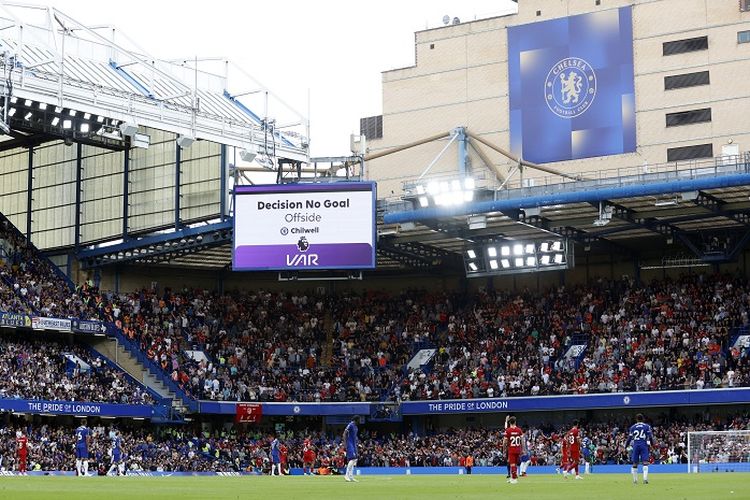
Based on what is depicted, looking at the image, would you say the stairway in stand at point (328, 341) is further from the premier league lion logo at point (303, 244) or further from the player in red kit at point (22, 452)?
the player in red kit at point (22, 452)

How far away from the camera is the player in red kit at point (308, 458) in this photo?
60938 mm

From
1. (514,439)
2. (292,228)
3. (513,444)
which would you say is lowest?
(513,444)

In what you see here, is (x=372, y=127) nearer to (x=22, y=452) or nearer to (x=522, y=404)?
Answer: (x=522, y=404)

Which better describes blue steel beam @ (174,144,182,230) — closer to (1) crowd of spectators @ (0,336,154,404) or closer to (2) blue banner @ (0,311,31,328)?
(1) crowd of spectators @ (0,336,154,404)

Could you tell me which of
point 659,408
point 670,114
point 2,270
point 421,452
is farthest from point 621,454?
point 2,270

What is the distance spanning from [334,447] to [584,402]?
46.4 ft

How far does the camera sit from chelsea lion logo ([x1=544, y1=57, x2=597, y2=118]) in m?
67.9

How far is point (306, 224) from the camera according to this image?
63.0m

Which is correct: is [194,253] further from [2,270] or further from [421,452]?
[421,452]

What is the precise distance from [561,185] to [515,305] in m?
13.0

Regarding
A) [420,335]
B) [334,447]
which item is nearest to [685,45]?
[420,335]

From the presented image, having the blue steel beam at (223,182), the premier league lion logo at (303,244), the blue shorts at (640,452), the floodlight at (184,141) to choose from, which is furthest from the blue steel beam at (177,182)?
the blue shorts at (640,452)

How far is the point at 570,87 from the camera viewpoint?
68.7 meters

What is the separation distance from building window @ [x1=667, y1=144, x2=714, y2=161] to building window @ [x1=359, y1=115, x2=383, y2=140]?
1835 cm
